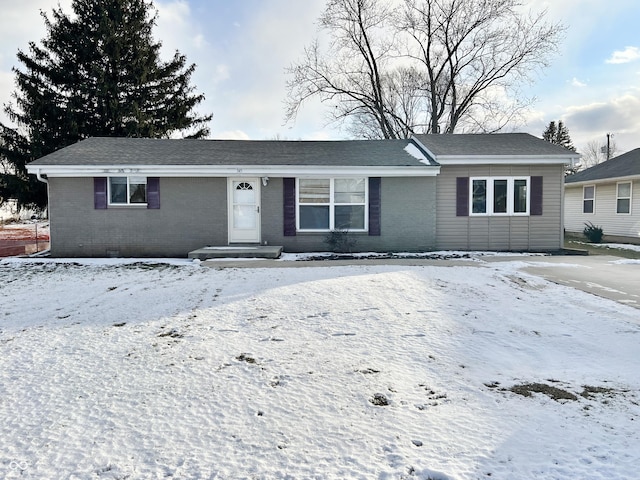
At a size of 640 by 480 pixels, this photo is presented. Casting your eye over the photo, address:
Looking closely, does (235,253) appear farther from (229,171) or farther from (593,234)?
(593,234)

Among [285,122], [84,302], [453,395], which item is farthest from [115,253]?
[285,122]

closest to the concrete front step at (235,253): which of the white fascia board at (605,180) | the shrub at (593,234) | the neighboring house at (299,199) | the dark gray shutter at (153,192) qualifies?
the neighboring house at (299,199)

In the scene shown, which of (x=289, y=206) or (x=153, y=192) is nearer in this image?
(x=153, y=192)

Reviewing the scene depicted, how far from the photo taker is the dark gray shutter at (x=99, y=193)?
35.7 feet

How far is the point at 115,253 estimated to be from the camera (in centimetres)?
→ 1104

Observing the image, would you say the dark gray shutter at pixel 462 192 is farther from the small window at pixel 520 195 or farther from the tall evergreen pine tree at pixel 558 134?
the tall evergreen pine tree at pixel 558 134

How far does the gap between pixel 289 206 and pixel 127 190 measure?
444cm

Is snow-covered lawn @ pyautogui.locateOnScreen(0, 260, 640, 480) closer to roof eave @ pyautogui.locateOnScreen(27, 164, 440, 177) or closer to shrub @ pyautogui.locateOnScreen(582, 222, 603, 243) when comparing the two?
roof eave @ pyautogui.locateOnScreen(27, 164, 440, 177)

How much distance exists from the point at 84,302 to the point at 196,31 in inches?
463

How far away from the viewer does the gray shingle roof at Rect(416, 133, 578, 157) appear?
1170cm

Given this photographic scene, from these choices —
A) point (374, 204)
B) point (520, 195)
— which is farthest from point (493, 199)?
point (374, 204)

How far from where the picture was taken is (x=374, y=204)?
11.4 metres

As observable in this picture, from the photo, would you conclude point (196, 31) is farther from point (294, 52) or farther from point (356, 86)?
point (356, 86)

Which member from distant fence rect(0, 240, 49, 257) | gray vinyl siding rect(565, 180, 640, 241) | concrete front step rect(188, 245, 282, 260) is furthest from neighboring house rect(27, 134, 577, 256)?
gray vinyl siding rect(565, 180, 640, 241)
